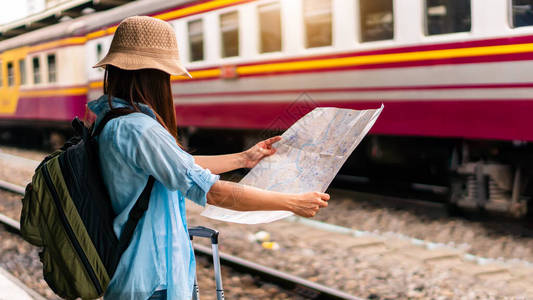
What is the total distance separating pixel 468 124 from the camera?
543 cm

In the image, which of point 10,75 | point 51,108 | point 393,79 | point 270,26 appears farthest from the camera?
point 10,75

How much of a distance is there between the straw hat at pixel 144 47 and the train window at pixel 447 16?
14.8ft

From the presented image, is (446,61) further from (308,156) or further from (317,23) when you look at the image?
(308,156)

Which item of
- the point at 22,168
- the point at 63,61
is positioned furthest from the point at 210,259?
the point at 63,61

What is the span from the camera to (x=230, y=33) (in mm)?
8141

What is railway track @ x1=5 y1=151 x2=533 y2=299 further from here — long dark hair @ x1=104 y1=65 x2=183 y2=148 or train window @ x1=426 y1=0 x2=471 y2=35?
long dark hair @ x1=104 y1=65 x2=183 y2=148

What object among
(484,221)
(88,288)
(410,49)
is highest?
(410,49)

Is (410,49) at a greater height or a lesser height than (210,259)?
greater

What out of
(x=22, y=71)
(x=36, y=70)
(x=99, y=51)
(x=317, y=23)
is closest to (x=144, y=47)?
(x=317, y=23)

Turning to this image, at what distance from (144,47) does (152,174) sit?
1.17 ft

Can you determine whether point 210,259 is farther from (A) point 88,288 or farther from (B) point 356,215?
(A) point 88,288

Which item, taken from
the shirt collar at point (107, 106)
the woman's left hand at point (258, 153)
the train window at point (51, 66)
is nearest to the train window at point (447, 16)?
the woman's left hand at point (258, 153)

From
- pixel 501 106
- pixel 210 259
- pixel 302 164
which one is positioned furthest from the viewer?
pixel 501 106

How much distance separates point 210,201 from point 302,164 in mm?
283
